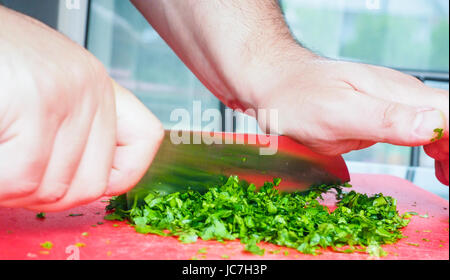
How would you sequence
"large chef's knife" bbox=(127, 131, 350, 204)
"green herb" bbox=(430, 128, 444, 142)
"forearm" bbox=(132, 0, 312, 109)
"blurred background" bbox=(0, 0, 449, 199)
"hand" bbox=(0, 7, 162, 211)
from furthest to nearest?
"blurred background" bbox=(0, 0, 449, 199) < "forearm" bbox=(132, 0, 312, 109) < "large chef's knife" bbox=(127, 131, 350, 204) < "green herb" bbox=(430, 128, 444, 142) < "hand" bbox=(0, 7, 162, 211)

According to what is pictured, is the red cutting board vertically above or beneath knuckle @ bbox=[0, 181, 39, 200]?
beneath

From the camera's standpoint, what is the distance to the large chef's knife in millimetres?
670

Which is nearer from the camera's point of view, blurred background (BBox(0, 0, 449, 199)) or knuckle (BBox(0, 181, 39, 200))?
knuckle (BBox(0, 181, 39, 200))

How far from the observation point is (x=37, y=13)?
1.75 metres

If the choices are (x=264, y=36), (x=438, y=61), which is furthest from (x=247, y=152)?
(x=438, y=61)

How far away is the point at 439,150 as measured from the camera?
494 millimetres

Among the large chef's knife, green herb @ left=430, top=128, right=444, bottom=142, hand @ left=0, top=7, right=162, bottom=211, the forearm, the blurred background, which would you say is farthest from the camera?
the blurred background

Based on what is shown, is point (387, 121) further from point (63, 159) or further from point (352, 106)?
point (63, 159)

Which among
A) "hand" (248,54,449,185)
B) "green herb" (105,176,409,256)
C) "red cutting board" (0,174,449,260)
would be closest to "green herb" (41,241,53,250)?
"red cutting board" (0,174,449,260)

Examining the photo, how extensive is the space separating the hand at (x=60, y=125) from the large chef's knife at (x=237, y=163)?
0.85ft

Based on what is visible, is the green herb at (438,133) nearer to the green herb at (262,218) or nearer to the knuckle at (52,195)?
the green herb at (262,218)

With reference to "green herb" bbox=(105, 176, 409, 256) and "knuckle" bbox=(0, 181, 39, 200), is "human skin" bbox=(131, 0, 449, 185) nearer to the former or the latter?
"green herb" bbox=(105, 176, 409, 256)
